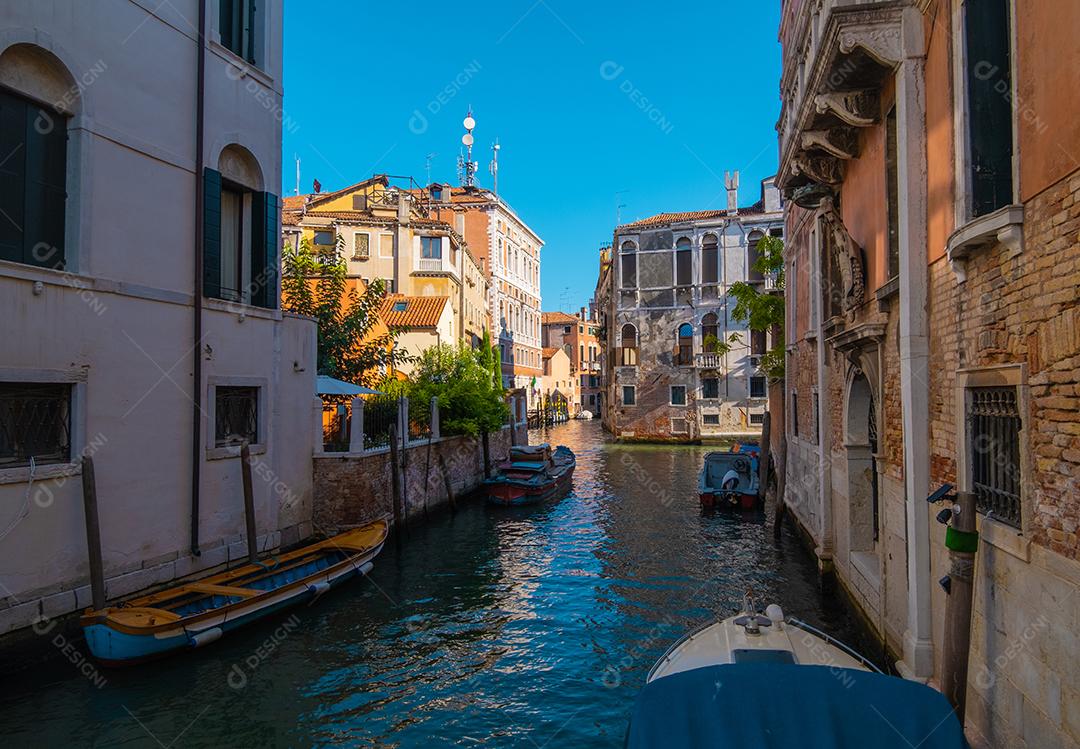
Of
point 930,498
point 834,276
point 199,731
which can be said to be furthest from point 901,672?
point 199,731

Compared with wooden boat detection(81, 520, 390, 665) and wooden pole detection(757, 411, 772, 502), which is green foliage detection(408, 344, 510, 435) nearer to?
wooden boat detection(81, 520, 390, 665)

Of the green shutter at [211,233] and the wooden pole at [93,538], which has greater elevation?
the green shutter at [211,233]

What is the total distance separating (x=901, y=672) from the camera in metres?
5.64

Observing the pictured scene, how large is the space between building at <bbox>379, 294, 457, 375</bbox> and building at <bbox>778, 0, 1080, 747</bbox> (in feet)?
52.1

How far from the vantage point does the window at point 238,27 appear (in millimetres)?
9616

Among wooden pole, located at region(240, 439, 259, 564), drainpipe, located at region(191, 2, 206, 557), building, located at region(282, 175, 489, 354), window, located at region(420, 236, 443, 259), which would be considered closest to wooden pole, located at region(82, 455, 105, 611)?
drainpipe, located at region(191, 2, 206, 557)

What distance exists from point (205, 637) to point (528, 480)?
10201 millimetres

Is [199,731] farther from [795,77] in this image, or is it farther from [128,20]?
[795,77]

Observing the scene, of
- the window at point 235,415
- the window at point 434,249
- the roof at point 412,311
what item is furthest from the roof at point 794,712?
the window at point 434,249

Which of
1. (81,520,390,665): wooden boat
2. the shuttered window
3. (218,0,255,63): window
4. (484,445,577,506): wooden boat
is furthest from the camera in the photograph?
(484,445,577,506): wooden boat

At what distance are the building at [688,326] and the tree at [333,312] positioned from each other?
17.0 m

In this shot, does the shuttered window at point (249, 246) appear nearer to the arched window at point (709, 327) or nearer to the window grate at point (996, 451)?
the window grate at point (996, 451)

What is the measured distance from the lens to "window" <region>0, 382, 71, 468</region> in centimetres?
661

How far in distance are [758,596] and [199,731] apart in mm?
6887
